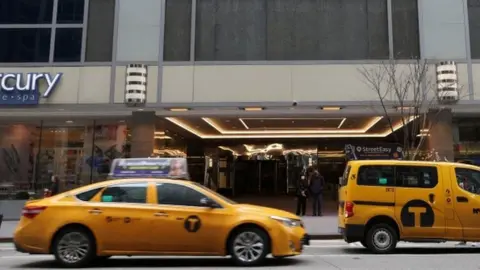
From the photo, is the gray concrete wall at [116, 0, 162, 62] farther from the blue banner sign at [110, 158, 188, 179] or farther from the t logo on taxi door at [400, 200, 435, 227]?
the t logo on taxi door at [400, 200, 435, 227]

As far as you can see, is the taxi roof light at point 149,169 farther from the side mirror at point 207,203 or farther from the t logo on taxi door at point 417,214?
the t logo on taxi door at point 417,214

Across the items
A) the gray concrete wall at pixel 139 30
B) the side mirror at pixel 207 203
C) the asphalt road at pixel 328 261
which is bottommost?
the asphalt road at pixel 328 261

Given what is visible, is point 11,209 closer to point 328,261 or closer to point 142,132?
point 142,132

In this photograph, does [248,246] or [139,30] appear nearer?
[248,246]

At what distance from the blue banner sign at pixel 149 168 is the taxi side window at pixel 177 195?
2.46 meters

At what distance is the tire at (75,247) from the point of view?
8.51m

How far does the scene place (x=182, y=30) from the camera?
19172mm

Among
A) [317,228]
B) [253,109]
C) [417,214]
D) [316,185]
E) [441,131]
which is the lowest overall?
[317,228]

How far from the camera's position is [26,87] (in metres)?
18.5

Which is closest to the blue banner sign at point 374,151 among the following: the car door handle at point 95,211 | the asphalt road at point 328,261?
the asphalt road at point 328,261

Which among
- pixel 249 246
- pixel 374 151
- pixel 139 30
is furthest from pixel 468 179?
pixel 139 30

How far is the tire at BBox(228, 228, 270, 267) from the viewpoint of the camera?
28.0 feet

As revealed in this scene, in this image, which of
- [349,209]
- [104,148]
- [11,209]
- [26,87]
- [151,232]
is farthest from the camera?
[104,148]

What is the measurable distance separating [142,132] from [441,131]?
37.1 feet
